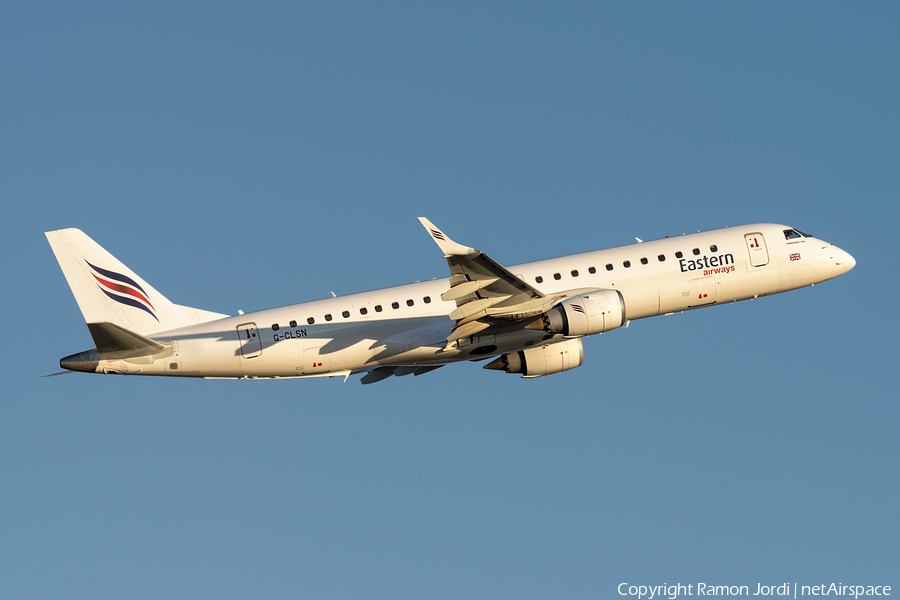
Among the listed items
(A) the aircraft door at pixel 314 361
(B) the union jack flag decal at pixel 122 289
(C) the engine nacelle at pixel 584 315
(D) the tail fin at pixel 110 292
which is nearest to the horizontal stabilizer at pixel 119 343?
(D) the tail fin at pixel 110 292

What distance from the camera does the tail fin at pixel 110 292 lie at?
41.7 meters

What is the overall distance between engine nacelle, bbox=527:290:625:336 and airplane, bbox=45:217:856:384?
0.05 metres

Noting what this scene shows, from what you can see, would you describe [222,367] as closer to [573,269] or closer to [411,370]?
[411,370]

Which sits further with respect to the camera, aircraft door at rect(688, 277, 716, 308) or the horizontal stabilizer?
aircraft door at rect(688, 277, 716, 308)

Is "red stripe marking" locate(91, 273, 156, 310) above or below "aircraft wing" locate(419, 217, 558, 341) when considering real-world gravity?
above

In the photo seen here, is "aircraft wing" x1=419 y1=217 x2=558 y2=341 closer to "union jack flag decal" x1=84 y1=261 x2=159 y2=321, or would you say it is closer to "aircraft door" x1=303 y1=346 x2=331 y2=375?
"aircraft door" x1=303 y1=346 x2=331 y2=375

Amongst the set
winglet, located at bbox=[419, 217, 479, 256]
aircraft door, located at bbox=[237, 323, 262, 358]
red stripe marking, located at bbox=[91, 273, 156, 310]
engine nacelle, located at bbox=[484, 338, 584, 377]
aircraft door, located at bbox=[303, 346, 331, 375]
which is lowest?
engine nacelle, located at bbox=[484, 338, 584, 377]

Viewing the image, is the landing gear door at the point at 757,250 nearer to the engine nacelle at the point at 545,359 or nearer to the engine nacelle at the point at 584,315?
A: the engine nacelle at the point at 584,315

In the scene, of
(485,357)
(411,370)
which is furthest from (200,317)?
(485,357)

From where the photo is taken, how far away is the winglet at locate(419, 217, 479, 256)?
36094mm

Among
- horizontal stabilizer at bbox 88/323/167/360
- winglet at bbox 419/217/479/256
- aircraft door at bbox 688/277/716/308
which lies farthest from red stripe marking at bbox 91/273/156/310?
aircraft door at bbox 688/277/716/308

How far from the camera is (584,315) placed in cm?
4069

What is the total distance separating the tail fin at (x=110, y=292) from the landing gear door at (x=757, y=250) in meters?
24.7

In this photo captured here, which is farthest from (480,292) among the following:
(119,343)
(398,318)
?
(119,343)
